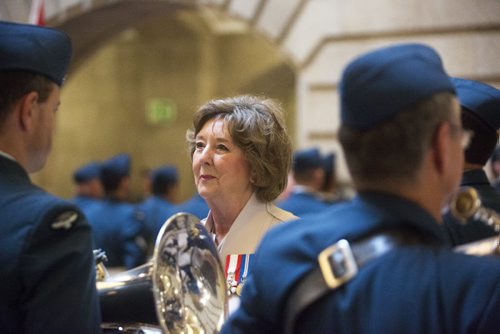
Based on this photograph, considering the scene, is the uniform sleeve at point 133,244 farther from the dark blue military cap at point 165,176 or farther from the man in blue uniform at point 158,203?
the dark blue military cap at point 165,176

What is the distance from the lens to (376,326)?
6.57ft

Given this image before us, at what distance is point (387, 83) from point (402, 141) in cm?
15

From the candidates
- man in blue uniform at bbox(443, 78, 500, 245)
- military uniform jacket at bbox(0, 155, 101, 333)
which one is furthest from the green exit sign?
military uniform jacket at bbox(0, 155, 101, 333)

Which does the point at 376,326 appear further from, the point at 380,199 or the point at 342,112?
the point at 342,112

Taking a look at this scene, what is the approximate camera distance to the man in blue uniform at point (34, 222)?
8.13 ft

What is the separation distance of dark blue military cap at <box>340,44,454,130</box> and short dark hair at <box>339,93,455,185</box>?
2 centimetres

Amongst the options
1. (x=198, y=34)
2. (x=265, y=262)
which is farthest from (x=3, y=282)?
(x=198, y=34)

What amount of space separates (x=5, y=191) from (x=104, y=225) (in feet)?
19.9

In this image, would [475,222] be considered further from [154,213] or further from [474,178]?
[154,213]

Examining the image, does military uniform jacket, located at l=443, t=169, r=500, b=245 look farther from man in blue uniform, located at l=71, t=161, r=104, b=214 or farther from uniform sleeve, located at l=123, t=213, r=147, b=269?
man in blue uniform, located at l=71, t=161, r=104, b=214

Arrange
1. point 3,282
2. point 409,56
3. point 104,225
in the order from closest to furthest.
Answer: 1. point 409,56
2. point 3,282
3. point 104,225

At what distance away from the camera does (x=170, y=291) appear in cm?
304

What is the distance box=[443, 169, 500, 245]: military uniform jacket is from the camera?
2.93 m

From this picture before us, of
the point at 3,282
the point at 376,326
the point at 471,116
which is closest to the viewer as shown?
the point at 376,326
